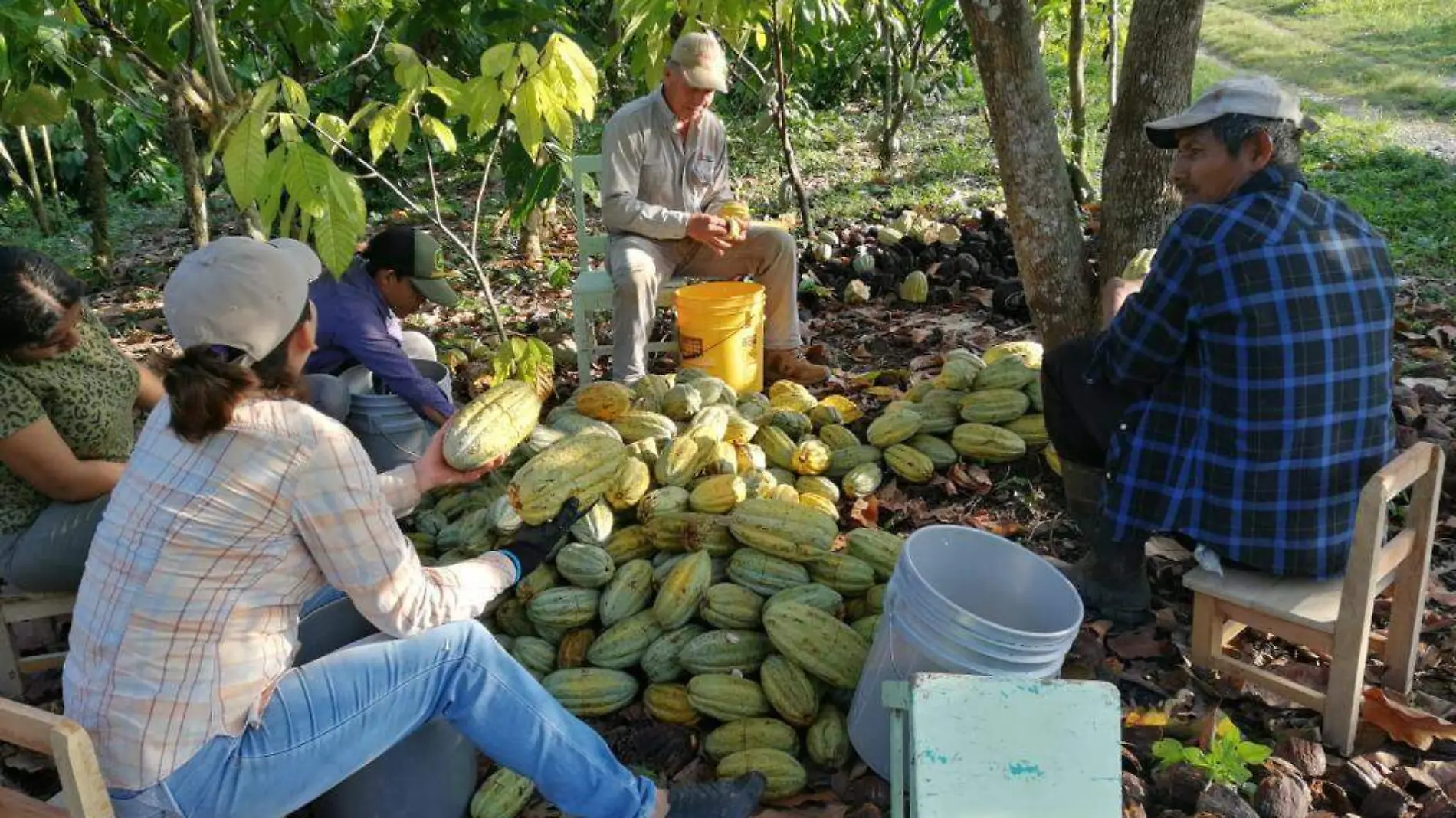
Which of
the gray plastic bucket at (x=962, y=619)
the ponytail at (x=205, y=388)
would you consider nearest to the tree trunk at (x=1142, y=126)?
the gray plastic bucket at (x=962, y=619)

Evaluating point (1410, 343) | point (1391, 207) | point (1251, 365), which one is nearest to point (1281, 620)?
point (1251, 365)

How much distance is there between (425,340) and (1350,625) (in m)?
4.04

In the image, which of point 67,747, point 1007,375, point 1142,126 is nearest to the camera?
point 67,747

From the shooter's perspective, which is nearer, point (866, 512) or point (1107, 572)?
point (1107, 572)

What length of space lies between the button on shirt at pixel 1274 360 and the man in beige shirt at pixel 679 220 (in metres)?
2.68

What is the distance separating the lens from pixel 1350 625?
2773 millimetres

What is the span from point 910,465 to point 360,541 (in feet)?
8.51

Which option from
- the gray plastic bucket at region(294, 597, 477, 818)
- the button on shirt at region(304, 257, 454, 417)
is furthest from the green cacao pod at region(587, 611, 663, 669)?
the button on shirt at region(304, 257, 454, 417)

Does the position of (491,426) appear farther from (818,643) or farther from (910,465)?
(910,465)

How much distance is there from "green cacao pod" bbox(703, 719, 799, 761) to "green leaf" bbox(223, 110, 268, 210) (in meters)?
2.06

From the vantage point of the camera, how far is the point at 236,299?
222 cm

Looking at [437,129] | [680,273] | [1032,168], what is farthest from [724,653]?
[680,273]

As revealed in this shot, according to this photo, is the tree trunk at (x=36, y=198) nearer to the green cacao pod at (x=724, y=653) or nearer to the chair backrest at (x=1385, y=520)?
the green cacao pod at (x=724, y=653)

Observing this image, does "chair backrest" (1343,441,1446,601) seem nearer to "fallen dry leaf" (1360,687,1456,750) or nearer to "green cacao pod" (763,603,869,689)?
"fallen dry leaf" (1360,687,1456,750)
